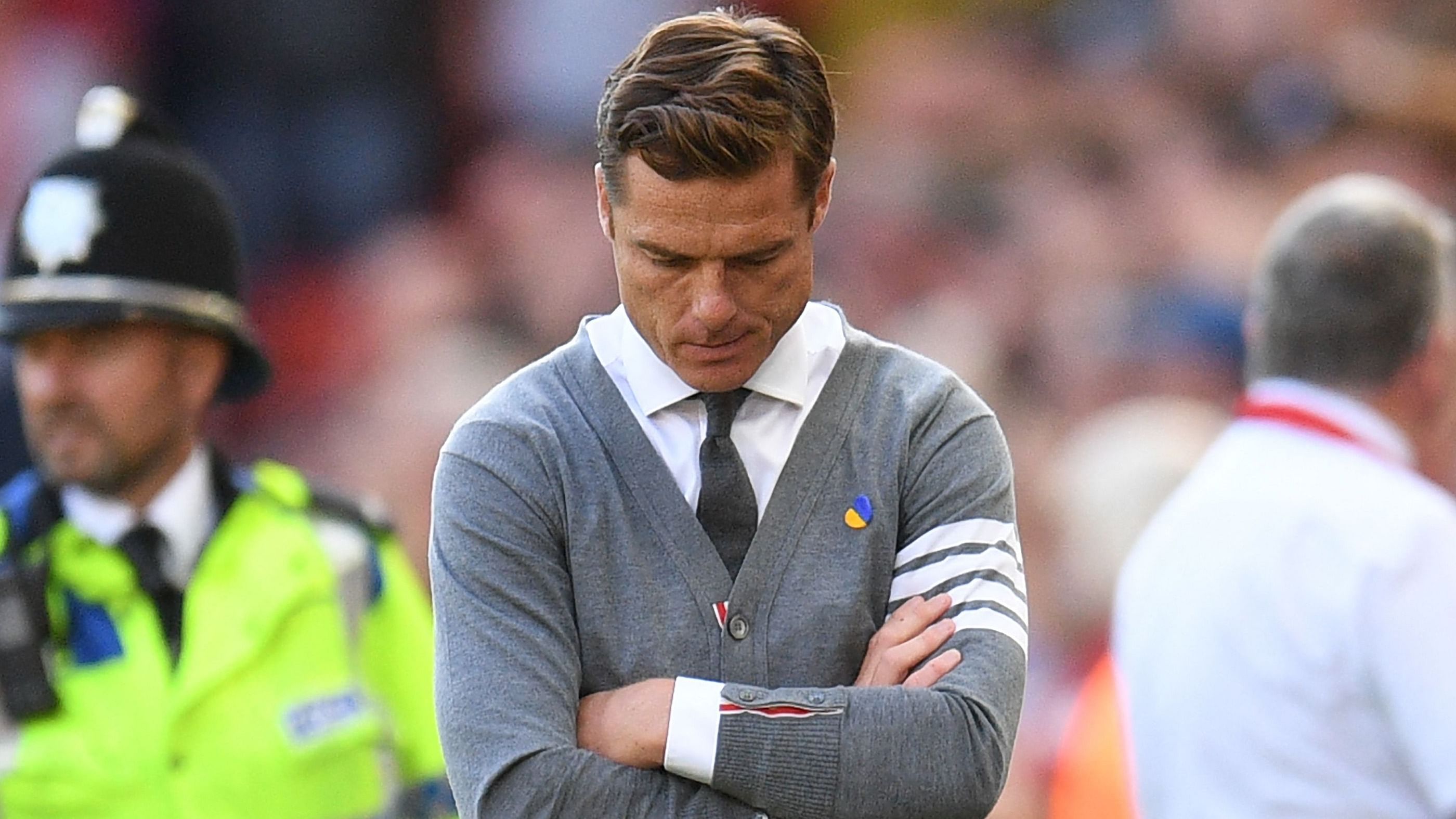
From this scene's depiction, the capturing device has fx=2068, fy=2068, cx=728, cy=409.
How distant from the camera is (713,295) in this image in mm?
2375

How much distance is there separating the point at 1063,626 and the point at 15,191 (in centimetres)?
344

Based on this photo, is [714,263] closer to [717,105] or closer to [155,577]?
[717,105]

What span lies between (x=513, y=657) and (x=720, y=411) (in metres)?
0.38

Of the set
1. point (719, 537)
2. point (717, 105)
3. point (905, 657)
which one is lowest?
point (905, 657)

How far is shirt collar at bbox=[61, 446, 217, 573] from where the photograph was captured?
360cm

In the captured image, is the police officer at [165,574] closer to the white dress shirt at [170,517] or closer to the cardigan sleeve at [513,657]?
the white dress shirt at [170,517]

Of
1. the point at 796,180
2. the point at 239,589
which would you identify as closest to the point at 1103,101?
the point at 239,589

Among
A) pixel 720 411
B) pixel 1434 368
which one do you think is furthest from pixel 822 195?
pixel 1434 368

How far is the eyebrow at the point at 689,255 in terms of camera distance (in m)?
2.37

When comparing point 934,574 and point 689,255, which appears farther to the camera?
point 934,574

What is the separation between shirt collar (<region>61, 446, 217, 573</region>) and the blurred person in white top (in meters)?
1.65

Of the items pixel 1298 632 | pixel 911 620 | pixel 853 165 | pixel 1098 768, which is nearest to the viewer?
pixel 911 620

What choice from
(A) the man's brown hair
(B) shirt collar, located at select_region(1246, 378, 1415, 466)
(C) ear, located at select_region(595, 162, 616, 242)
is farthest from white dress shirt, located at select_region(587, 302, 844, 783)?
(B) shirt collar, located at select_region(1246, 378, 1415, 466)

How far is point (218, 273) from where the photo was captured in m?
3.80
